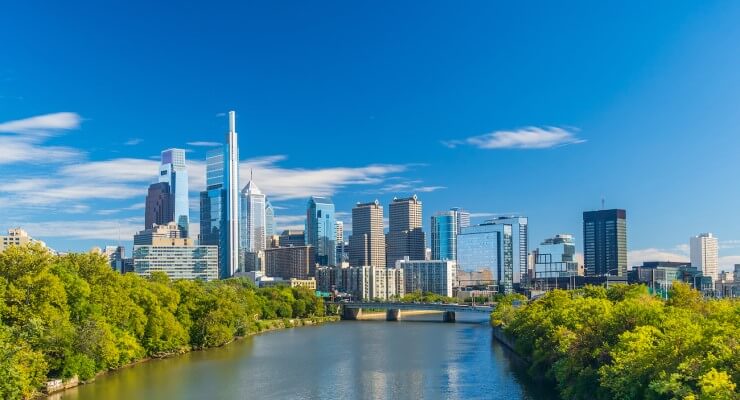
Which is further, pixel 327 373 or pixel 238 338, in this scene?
pixel 238 338

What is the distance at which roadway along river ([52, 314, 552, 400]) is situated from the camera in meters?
41.4

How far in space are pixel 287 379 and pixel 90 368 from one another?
11.6m

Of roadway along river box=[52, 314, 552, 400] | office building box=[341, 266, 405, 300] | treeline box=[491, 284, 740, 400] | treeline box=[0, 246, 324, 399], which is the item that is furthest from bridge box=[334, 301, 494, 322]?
treeline box=[491, 284, 740, 400]

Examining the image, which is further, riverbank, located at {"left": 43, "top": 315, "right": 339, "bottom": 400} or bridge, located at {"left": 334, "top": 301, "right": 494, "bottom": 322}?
bridge, located at {"left": 334, "top": 301, "right": 494, "bottom": 322}

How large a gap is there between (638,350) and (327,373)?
2557cm

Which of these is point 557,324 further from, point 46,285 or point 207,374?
point 46,285

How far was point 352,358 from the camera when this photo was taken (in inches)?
2315

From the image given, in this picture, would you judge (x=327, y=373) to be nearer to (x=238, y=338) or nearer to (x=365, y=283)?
(x=238, y=338)

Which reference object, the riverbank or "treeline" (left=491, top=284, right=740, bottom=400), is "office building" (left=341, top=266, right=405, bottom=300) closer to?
the riverbank

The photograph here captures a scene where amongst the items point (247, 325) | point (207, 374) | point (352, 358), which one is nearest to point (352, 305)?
point (247, 325)

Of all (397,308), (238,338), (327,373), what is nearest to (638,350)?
(327,373)

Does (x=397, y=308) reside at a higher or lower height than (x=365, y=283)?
higher

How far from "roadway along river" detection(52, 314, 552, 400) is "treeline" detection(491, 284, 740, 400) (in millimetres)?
3449

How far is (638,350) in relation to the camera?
2894 centimetres
